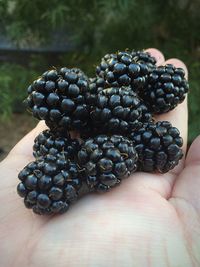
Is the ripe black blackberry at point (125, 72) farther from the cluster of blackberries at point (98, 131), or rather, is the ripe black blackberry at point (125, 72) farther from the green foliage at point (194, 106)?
the green foliage at point (194, 106)

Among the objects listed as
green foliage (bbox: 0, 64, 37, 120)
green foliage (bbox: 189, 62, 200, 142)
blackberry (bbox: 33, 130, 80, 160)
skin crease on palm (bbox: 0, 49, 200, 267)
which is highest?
blackberry (bbox: 33, 130, 80, 160)

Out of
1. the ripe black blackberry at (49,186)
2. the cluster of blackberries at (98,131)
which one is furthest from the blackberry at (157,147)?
the ripe black blackberry at (49,186)

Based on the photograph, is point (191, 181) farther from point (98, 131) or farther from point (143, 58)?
point (143, 58)

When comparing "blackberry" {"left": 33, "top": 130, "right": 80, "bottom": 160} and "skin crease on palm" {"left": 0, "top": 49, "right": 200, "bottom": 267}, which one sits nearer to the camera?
"skin crease on palm" {"left": 0, "top": 49, "right": 200, "bottom": 267}

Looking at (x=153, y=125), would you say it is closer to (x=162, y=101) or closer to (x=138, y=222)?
(x=162, y=101)

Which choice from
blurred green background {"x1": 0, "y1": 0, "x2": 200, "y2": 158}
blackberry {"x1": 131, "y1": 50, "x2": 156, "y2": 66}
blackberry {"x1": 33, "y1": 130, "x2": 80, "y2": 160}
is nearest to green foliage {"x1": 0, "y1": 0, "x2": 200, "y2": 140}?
blurred green background {"x1": 0, "y1": 0, "x2": 200, "y2": 158}

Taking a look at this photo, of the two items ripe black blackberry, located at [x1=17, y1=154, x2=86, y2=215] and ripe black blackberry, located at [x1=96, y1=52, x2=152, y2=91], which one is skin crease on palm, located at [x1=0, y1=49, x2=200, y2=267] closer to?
ripe black blackberry, located at [x1=17, y1=154, x2=86, y2=215]

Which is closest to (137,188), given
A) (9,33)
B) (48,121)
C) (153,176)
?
(153,176)

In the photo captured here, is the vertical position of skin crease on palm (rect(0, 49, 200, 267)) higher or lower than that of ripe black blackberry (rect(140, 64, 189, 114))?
lower
